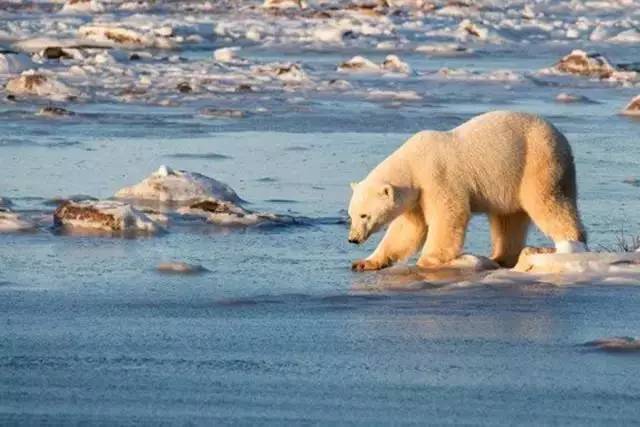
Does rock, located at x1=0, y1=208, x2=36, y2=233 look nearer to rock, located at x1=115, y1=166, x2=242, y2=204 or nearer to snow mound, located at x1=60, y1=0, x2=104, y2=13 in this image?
rock, located at x1=115, y1=166, x2=242, y2=204

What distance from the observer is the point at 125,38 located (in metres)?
30.4

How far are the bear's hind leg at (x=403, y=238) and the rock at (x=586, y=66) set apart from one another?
14.7 meters

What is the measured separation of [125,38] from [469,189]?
848 inches

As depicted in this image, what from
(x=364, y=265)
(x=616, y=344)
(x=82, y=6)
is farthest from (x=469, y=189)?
(x=82, y=6)

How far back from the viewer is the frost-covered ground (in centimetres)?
575

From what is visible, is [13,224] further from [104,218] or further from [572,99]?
[572,99]

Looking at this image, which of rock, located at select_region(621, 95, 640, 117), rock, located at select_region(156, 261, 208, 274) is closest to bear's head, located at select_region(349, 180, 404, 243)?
rock, located at select_region(156, 261, 208, 274)

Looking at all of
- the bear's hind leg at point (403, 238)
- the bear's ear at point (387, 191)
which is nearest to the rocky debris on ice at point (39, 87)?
the bear's hind leg at point (403, 238)

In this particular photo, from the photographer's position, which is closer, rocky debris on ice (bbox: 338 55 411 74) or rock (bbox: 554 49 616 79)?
rock (bbox: 554 49 616 79)

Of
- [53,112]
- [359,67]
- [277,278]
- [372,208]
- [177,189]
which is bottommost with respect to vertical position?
[359,67]

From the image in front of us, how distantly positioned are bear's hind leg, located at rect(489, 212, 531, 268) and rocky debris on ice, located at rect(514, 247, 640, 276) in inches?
36.9

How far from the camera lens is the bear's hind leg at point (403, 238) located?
379 inches

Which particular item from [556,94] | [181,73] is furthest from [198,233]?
[181,73]

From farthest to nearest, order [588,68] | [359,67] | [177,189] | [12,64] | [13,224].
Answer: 1. [359,67]
2. [588,68]
3. [12,64]
4. [177,189]
5. [13,224]
